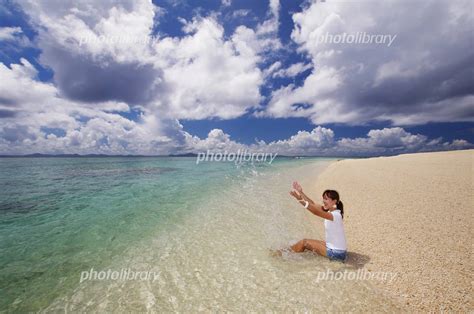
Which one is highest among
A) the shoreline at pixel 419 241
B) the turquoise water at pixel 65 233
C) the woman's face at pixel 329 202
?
the woman's face at pixel 329 202

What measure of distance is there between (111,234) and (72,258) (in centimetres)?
235
